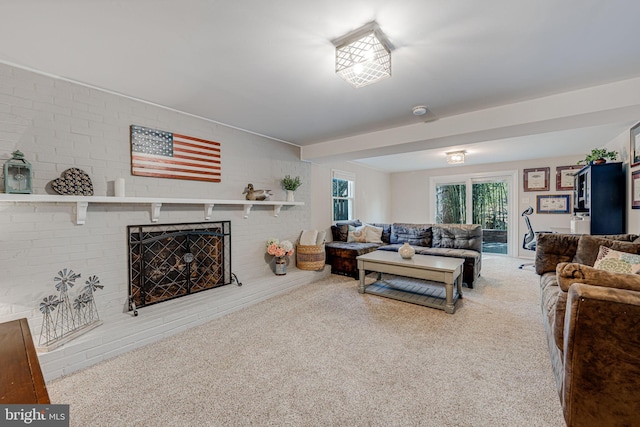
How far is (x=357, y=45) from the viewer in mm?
1738

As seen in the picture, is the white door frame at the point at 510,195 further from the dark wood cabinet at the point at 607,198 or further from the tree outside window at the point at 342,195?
the tree outside window at the point at 342,195

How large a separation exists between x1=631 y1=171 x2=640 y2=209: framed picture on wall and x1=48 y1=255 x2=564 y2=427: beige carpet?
1.90 m

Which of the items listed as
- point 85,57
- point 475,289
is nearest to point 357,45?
point 85,57

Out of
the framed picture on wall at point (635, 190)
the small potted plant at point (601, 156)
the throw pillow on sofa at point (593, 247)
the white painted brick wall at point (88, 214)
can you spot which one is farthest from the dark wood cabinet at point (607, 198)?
the white painted brick wall at point (88, 214)

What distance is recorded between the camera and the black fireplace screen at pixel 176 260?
2.75m

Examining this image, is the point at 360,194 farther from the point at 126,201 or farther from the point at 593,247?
the point at 126,201

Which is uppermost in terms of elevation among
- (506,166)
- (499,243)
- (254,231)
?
(506,166)

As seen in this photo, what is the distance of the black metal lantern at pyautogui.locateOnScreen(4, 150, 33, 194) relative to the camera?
1985 millimetres

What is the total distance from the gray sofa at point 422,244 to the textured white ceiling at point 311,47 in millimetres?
2299

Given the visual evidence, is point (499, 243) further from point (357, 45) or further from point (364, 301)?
point (357, 45)

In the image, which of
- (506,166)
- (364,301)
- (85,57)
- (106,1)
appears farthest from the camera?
(506,166)

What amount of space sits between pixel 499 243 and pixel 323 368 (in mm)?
6090

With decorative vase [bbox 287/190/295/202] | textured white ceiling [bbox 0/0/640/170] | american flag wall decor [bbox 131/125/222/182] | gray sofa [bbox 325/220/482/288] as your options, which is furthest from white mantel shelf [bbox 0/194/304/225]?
gray sofa [bbox 325/220/482/288]

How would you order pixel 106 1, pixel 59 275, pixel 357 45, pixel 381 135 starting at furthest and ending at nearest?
1. pixel 381 135
2. pixel 59 275
3. pixel 357 45
4. pixel 106 1
